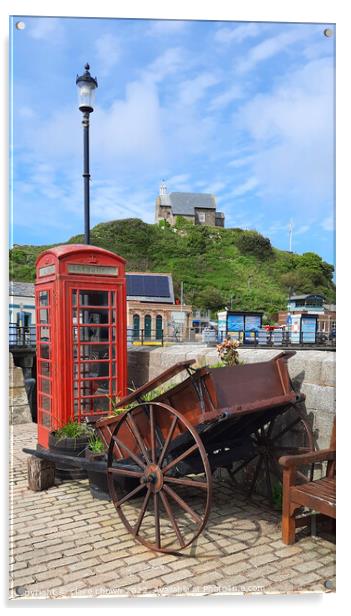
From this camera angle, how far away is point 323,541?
3438mm

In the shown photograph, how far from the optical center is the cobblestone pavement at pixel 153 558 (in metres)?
2.88

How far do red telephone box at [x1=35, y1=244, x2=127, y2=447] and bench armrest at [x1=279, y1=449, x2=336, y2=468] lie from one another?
91.1 inches

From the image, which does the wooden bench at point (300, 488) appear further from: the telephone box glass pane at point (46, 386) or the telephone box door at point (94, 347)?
the telephone box glass pane at point (46, 386)

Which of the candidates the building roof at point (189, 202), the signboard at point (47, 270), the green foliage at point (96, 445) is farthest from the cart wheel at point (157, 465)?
the building roof at point (189, 202)

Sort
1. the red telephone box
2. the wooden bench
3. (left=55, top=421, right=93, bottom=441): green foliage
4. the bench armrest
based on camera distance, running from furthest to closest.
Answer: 1. the red telephone box
2. (left=55, top=421, right=93, bottom=441): green foliage
3. the bench armrest
4. the wooden bench

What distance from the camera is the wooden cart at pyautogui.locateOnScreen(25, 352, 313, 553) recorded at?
3.26m

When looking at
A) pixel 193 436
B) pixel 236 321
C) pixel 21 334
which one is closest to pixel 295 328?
pixel 236 321

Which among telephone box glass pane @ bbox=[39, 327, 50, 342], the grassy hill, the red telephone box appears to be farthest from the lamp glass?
→ the grassy hill

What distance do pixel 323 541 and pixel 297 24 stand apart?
3579mm

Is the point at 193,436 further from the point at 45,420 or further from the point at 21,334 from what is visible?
the point at 21,334

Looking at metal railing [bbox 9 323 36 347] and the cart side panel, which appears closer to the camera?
the cart side panel

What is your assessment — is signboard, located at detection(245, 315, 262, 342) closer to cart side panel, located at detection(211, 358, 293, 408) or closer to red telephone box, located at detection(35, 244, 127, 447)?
red telephone box, located at detection(35, 244, 127, 447)
